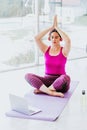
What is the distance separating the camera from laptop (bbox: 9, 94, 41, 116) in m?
2.45

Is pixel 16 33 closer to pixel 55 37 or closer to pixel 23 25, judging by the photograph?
pixel 23 25

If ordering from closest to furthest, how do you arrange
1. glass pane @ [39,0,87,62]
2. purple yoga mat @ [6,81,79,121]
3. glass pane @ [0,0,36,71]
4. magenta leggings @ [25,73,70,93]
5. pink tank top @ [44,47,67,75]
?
purple yoga mat @ [6,81,79,121] → magenta leggings @ [25,73,70,93] → pink tank top @ [44,47,67,75] → glass pane @ [0,0,36,71] → glass pane @ [39,0,87,62]

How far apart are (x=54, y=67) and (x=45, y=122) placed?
2.84 feet

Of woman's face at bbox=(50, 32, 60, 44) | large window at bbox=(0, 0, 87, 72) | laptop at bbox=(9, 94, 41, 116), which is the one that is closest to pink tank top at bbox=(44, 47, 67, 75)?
woman's face at bbox=(50, 32, 60, 44)

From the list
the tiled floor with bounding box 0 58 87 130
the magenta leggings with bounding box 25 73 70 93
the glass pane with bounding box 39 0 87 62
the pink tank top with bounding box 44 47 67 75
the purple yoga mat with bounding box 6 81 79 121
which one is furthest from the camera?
the glass pane with bounding box 39 0 87 62

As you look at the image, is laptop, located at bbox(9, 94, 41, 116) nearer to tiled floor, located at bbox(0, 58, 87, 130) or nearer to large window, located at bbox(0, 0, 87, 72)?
tiled floor, located at bbox(0, 58, 87, 130)

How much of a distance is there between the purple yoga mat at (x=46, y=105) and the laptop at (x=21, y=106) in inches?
1.4

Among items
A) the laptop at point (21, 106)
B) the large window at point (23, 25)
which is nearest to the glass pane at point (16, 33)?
the large window at point (23, 25)

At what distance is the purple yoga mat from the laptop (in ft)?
0.12

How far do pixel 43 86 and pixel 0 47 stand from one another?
1.67m

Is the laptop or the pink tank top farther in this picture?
the pink tank top

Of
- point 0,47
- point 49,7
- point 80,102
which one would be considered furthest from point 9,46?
point 80,102

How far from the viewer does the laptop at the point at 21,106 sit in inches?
96.6

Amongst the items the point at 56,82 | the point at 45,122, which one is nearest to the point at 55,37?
the point at 56,82
